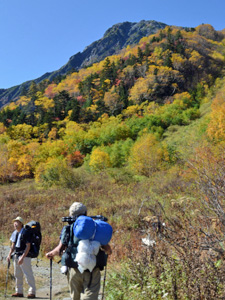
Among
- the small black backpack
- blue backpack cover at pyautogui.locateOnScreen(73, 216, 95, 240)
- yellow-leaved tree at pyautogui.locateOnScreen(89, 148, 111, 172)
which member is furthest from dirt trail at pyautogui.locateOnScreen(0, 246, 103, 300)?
yellow-leaved tree at pyautogui.locateOnScreen(89, 148, 111, 172)

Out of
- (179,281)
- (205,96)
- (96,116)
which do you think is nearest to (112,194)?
(179,281)

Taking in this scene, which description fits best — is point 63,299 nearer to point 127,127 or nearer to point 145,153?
point 145,153

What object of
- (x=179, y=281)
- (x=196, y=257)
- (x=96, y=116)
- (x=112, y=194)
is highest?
(x=96, y=116)

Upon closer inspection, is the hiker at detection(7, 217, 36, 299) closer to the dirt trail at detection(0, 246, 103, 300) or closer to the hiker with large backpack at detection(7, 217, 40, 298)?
the hiker with large backpack at detection(7, 217, 40, 298)

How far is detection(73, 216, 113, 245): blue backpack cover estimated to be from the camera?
2492 mm

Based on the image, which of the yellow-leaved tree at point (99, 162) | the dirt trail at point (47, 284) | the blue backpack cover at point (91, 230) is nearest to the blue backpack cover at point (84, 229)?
the blue backpack cover at point (91, 230)

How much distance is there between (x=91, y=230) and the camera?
253 centimetres

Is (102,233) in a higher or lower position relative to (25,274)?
higher

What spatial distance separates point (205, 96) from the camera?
5169 centimetres

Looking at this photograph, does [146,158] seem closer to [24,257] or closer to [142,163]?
[142,163]

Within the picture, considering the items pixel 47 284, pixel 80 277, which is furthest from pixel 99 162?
pixel 80 277

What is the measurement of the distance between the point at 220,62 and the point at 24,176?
61401 mm

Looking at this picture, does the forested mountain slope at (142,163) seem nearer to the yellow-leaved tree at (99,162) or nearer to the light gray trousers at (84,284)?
the yellow-leaved tree at (99,162)

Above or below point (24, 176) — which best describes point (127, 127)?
above
